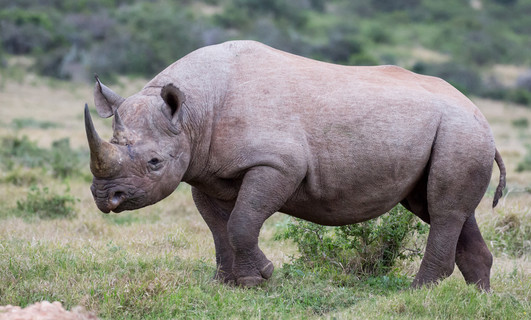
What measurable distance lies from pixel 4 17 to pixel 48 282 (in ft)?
119

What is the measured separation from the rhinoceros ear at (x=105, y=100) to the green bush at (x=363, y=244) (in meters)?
2.18

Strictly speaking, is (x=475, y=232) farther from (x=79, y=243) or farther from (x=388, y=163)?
(x=79, y=243)

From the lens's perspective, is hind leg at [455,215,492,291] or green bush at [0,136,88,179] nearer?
hind leg at [455,215,492,291]

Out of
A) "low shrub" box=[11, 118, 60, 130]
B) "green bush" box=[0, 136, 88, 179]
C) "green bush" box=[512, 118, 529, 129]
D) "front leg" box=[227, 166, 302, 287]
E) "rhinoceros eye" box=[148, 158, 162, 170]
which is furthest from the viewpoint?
"green bush" box=[512, 118, 529, 129]

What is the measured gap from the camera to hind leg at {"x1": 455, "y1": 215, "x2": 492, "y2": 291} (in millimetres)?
6664

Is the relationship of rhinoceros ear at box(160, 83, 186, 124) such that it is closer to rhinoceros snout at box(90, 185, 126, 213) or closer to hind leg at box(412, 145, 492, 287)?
rhinoceros snout at box(90, 185, 126, 213)

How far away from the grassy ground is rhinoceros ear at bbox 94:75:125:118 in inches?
50.5

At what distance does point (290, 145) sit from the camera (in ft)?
19.4

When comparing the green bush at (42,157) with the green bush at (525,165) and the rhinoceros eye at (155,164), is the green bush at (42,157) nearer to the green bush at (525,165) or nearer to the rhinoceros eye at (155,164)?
the rhinoceros eye at (155,164)

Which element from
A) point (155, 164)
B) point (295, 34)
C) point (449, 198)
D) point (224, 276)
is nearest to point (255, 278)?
point (224, 276)

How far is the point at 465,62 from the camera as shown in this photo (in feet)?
154

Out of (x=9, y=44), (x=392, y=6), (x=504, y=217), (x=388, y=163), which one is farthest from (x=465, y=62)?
(x=388, y=163)

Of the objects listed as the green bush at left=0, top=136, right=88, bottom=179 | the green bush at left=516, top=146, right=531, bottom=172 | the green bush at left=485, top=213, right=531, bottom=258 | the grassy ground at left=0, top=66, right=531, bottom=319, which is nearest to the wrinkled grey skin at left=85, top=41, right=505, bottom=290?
the grassy ground at left=0, top=66, right=531, bottom=319

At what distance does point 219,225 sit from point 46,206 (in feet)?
12.6
